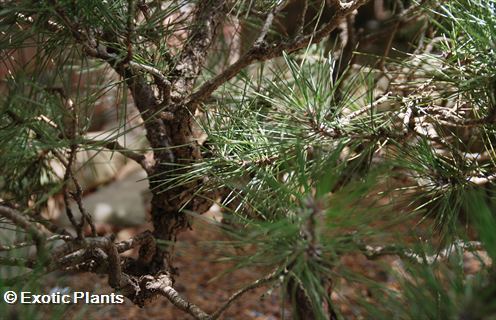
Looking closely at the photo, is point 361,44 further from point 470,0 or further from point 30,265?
point 30,265

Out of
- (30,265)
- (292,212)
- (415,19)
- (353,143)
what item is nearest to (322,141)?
(353,143)

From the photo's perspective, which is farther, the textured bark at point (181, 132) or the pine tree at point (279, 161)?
the textured bark at point (181, 132)

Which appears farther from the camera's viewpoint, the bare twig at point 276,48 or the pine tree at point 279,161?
the bare twig at point 276,48

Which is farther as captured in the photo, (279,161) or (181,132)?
(181,132)

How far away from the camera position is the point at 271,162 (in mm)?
603

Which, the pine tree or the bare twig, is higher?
the bare twig

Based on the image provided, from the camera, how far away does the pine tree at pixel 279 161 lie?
15.2 inches

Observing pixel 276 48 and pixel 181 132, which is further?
pixel 181 132

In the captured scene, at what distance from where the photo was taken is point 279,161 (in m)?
0.58

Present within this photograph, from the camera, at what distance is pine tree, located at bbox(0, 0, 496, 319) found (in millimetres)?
386

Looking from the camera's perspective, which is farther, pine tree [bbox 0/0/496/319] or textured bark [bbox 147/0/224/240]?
textured bark [bbox 147/0/224/240]

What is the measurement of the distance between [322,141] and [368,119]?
78 millimetres

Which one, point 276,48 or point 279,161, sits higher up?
point 276,48

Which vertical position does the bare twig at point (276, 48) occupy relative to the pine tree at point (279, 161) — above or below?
above
